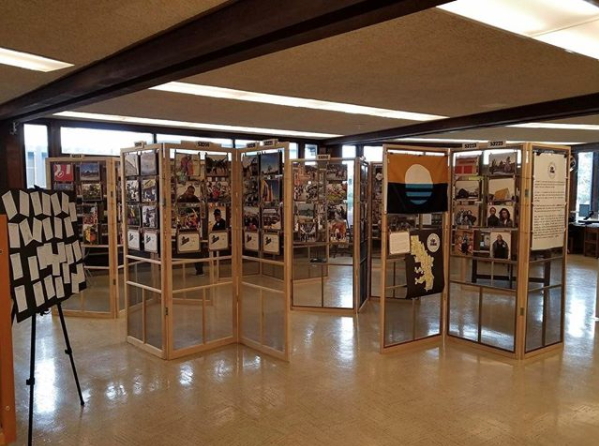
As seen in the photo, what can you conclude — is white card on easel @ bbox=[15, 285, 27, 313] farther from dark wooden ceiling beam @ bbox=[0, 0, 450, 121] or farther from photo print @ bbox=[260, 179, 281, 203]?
photo print @ bbox=[260, 179, 281, 203]

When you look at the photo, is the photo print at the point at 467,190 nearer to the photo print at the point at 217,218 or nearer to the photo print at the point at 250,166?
the photo print at the point at 250,166

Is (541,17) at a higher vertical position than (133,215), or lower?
higher

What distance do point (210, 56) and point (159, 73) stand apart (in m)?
0.72

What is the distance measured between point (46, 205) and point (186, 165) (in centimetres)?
151

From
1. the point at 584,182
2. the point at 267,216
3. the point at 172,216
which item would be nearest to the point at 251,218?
the point at 267,216

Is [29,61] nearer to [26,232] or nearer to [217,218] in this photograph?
[26,232]

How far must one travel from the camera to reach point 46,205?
138 inches

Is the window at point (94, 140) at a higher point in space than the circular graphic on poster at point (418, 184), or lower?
higher

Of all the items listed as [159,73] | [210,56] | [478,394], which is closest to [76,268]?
[159,73]

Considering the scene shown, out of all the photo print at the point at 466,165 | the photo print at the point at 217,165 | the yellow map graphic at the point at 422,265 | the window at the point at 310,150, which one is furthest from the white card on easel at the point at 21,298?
the window at the point at 310,150

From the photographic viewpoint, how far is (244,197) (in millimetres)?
5012

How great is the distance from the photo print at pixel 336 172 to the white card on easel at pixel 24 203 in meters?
4.51

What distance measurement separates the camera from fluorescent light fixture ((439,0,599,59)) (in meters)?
2.83

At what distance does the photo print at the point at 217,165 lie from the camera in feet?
15.8
